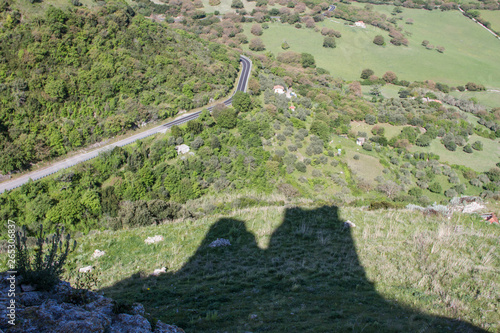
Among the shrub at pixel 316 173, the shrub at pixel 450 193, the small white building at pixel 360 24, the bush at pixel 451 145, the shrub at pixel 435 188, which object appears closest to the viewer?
the shrub at pixel 316 173

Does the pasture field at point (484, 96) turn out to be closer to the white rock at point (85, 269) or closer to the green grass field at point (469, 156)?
the green grass field at point (469, 156)

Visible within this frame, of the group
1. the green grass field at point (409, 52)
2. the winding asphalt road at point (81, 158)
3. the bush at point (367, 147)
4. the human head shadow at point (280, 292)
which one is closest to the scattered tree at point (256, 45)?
the green grass field at point (409, 52)

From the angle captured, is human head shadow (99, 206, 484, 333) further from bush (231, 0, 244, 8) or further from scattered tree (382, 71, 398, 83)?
bush (231, 0, 244, 8)

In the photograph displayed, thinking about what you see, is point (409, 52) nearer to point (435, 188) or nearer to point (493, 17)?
point (493, 17)

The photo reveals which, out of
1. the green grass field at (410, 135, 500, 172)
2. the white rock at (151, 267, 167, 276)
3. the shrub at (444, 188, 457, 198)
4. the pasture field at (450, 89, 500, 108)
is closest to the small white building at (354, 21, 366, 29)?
the pasture field at (450, 89, 500, 108)

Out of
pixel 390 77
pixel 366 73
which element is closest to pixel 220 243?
pixel 366 73

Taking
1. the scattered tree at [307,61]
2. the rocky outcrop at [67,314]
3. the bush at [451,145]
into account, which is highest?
the rocky outcrop at [67,314]
